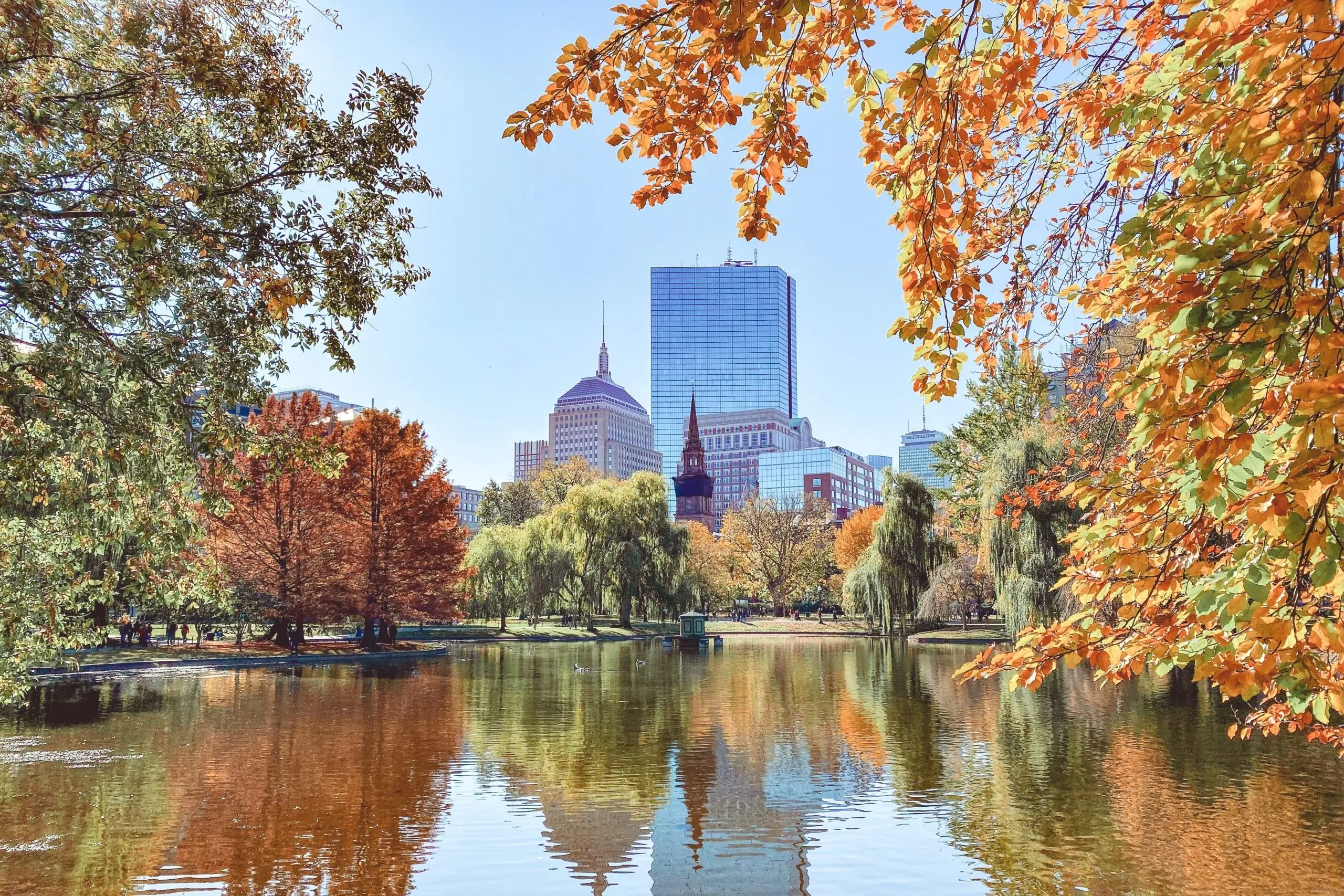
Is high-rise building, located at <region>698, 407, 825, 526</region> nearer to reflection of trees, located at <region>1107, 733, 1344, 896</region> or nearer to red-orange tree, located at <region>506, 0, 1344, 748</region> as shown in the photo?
reflection of trees, located at <region>1107, 733, 1344, 896</region>

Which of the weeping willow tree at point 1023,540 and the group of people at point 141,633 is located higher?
the weeping willow tree at point 1023,540

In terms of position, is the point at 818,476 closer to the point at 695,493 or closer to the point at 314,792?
the point at 695,493

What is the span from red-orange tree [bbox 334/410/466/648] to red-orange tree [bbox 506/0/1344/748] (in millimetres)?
33304

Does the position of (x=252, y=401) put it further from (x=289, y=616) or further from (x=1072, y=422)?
(x=289, y=616)

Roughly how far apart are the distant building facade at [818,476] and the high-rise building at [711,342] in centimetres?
2221

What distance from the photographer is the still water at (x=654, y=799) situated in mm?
8062

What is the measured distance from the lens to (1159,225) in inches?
114

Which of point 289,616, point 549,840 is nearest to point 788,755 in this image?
point 549,840

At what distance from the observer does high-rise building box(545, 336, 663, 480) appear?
7042 inches

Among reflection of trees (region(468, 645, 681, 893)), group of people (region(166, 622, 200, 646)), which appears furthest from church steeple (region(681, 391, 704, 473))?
reflection of trees (region(468, 645, 681, 893))

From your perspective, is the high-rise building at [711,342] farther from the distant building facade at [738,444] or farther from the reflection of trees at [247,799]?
the reflection of trees at [247,799]

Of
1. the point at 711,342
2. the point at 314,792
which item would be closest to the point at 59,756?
the point at 314,792

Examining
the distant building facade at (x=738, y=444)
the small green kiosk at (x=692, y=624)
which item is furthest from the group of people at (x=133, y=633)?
the distant building facade at (x=738, y=444)

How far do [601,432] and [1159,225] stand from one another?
177366 mm
